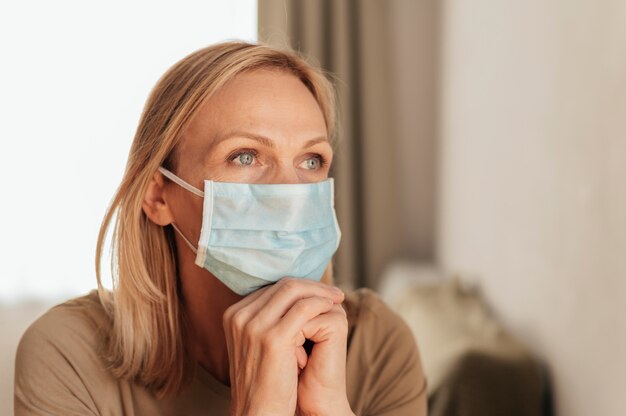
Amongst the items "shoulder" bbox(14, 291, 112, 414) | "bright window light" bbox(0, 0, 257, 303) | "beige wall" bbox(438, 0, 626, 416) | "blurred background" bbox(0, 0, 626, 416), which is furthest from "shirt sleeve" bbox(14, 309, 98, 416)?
"bright window light" bbox(0, 0, 257, 303)

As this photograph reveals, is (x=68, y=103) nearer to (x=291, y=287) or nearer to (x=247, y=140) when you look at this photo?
(x=247, y=140)

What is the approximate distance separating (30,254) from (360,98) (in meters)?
1.77

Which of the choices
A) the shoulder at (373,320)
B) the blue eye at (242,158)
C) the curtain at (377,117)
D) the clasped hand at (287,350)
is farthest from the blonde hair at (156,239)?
the curtain at (377,117)

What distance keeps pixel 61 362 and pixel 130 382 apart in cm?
13

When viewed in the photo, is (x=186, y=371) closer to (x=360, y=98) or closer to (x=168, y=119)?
(x=168, y=119)

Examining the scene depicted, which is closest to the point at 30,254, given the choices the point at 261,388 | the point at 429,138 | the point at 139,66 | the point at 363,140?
the point at 139,66

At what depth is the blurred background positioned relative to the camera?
195 centimetres

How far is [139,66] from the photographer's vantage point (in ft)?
11.2

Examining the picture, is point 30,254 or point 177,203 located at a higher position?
point 177,203

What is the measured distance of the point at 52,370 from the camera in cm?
128

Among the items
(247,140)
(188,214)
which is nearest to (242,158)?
(247,140)

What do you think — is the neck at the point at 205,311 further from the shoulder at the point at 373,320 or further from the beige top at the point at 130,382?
the shoulder at the point at 373,320

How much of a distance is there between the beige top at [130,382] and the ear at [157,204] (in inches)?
9.2

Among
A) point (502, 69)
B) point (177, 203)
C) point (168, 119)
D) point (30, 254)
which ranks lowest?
point (30, 254)
